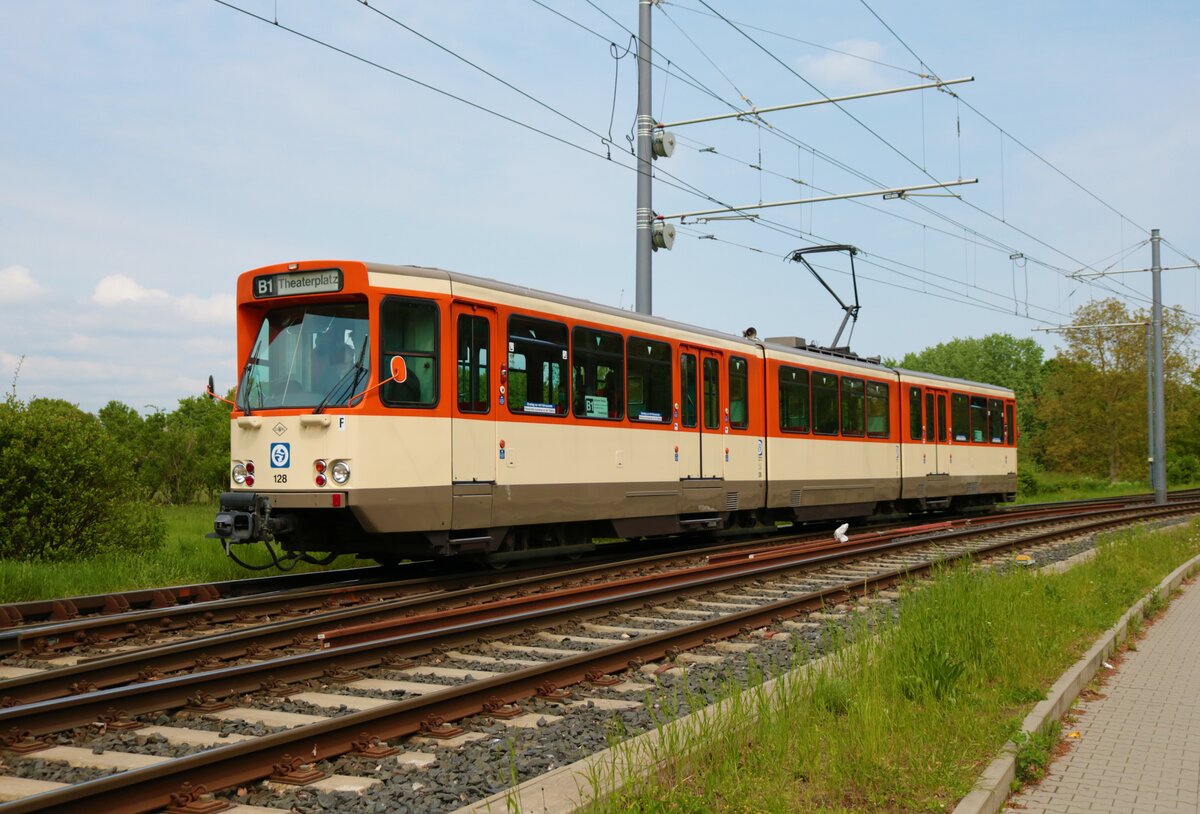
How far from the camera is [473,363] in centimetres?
1162

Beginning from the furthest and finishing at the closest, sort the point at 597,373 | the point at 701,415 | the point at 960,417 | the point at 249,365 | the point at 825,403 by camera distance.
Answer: the point at 960,417 < the point at 825,403 < the point at 701,415 < the point at 597,373 < the point at 249,365

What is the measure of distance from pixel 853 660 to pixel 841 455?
45.4ft

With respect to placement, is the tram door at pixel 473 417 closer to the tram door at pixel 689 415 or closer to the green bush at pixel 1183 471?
the tram door at pixel 689 415

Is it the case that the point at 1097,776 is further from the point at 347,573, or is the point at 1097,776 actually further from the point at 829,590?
the point at 347,573

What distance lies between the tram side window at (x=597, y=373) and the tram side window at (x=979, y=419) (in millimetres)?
14885

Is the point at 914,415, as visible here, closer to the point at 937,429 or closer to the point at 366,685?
the point at 937,429

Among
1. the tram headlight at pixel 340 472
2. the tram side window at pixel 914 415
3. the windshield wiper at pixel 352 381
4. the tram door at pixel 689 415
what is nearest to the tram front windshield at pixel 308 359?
the windshield wiper at pixel 352 381

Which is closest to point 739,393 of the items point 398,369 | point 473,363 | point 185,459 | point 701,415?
point 701,415

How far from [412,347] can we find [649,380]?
14.7 ft

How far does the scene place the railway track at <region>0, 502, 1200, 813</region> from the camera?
5.14 metres

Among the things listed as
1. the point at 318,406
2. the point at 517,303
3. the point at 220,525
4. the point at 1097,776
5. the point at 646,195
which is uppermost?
the point at 646,195

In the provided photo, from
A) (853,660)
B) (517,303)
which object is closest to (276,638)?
(853,660)

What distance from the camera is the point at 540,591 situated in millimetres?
11539

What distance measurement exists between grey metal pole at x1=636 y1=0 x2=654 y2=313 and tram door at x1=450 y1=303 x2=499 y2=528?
6.92 meters
